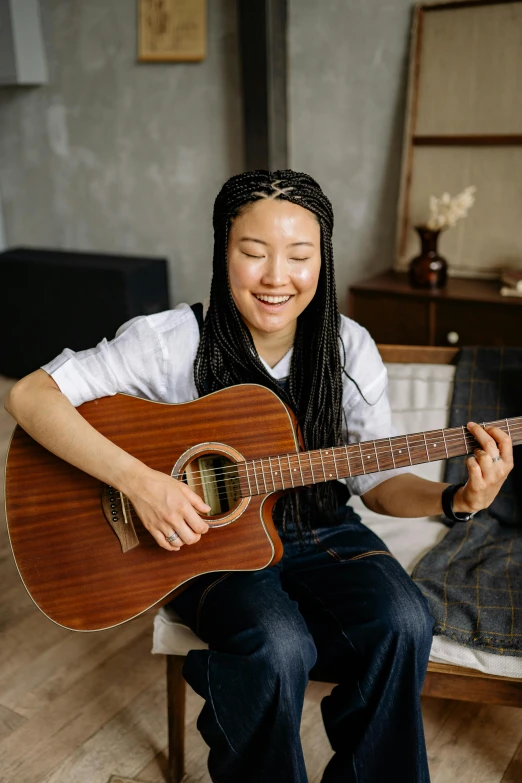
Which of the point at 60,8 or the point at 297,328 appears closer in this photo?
the point at 297,328

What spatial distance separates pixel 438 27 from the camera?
2672mm

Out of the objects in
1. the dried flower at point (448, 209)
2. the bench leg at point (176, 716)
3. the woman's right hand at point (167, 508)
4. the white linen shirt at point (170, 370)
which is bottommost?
the bench leg at point (176, 716)

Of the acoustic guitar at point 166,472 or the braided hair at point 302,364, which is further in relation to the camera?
the braided hair at point 302,364

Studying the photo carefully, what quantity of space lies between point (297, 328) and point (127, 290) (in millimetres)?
2029

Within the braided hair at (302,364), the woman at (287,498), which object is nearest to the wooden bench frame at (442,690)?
the woman at (287,498)

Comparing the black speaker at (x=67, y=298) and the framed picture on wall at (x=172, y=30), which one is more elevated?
the framed picture on wall at (x=172, y=30)

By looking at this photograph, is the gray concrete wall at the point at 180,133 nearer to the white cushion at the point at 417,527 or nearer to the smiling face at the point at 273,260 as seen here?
the white cushion at the point at 417,527

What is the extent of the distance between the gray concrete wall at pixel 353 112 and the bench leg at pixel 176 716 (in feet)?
6.84

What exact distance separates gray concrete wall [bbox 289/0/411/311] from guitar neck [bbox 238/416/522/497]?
1914 mm

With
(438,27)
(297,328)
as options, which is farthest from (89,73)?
(297,328)

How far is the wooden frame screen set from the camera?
2.60m

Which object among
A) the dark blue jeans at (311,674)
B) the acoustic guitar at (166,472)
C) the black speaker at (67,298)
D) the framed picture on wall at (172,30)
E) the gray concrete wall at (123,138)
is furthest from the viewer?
the black speaker at (67,298)

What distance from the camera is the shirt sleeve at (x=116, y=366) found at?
1422 mm

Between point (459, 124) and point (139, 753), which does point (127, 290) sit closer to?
point (459, 124)
